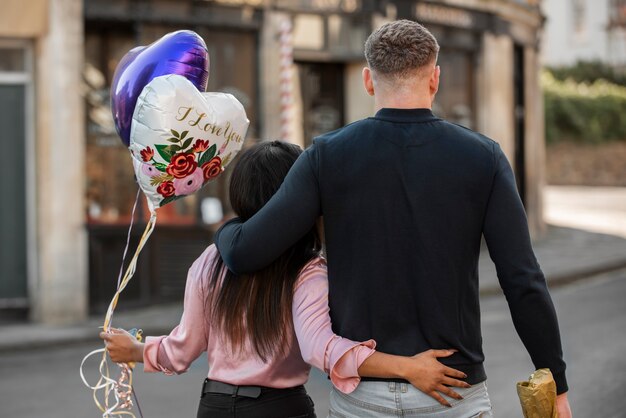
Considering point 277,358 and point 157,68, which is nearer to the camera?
point 277,358

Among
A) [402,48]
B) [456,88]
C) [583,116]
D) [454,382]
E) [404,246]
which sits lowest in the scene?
[454,382]

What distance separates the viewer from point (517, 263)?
9.21 ft

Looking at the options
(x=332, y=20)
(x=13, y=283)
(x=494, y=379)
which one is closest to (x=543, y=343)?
(x=494, y=379)

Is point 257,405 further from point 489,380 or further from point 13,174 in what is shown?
point 13,174

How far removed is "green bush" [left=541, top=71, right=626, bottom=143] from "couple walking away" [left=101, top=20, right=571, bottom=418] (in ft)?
130

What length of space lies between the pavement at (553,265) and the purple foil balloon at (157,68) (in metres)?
7.39

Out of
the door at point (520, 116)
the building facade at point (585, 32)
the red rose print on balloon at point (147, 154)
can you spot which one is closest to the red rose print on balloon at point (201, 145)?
the red rose print on balloon at point (147, 154)

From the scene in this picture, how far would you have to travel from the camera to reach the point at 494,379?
8.30m

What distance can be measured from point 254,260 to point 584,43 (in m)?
51.0

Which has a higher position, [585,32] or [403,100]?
[585,32]

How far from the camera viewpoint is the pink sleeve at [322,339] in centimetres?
281

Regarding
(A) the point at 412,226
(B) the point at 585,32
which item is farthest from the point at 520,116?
(B) the point at 585,32

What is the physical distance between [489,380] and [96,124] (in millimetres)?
6083

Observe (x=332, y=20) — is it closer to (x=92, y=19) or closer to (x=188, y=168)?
(x=92, y=19)
